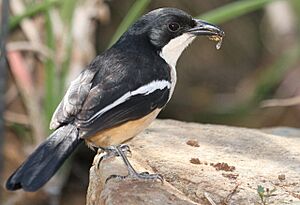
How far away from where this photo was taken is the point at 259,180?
158 inches

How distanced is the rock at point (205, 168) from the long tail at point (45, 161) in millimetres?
255

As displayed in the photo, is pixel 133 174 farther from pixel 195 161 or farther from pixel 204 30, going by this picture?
pixel 204 30

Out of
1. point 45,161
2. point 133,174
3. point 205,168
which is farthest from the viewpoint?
point 205,168

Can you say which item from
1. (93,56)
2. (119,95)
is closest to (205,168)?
(119,95)

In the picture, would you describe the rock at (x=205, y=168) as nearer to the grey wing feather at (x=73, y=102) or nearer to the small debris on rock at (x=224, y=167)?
the small debris on rock at (x=224, y=167)

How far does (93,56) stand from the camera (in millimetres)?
6758

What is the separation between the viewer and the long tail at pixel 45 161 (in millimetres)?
3693

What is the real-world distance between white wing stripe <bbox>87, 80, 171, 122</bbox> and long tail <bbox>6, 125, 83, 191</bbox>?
142mm

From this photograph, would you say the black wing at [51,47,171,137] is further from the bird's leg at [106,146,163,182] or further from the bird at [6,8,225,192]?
the bird's leg at [106,146,163,182]

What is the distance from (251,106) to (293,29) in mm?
1595

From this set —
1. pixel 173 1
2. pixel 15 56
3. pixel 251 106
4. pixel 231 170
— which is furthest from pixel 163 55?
pixel 173 1

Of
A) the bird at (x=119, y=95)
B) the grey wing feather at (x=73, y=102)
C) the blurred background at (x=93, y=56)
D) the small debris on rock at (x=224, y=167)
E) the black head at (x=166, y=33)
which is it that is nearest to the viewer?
the bird at (x=119, y=95)

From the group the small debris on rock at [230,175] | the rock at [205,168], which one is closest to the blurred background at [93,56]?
the rock at [205,168]

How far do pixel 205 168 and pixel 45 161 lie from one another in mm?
816
